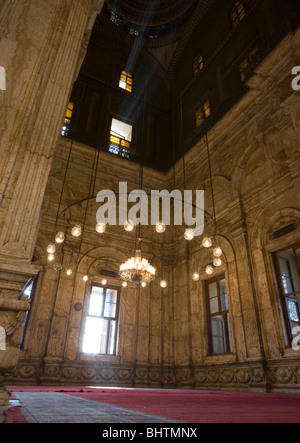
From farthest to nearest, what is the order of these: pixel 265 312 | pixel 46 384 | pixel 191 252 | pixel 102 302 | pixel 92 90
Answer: pixel 92 90
pixel 191 252
pixel 102 302
pixel 46 384
pixel 265 312

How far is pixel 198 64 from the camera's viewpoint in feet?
39.1

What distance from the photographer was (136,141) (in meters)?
11.8

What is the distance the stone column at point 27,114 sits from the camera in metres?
2.20

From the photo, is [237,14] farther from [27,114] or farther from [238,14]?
[27,114]

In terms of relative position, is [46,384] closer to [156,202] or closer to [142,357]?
[142,357]

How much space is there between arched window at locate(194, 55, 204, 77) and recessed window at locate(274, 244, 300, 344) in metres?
8.31

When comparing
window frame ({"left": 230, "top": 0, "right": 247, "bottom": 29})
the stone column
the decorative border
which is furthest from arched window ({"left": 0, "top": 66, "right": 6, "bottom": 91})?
window frame ({"left": 230, "top": 0, "right": 247, "bottom": 29})

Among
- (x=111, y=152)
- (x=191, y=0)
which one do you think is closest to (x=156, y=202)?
(x=111, y=152)

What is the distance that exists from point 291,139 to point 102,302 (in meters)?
6.81

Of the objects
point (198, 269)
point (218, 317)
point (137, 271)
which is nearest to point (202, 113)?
point (198, 269)

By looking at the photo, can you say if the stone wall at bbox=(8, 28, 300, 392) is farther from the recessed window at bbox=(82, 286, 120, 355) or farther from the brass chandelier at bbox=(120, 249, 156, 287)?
the brass chandelier at bbox=(120, 249, 156, 287)

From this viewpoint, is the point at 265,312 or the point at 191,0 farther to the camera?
the point at 191,0

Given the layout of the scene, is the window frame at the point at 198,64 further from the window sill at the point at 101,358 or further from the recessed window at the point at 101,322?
the window sill at the point at 101,358

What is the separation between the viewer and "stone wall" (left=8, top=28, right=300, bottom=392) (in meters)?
6.49
